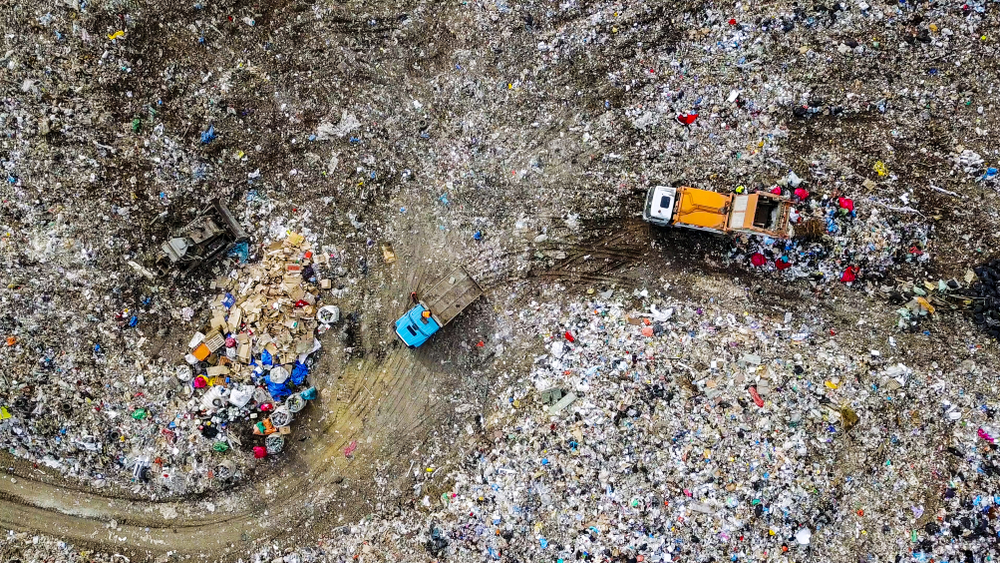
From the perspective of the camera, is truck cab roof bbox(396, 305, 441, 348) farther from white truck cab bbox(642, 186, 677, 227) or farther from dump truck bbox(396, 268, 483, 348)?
white truck cab bbox(642, 186, 677, 227)

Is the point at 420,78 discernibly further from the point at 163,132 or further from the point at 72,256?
the point at 72,256

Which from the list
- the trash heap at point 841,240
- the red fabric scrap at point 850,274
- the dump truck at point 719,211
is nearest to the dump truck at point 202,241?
the dump truck at point 719,211

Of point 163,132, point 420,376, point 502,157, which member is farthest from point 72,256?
point 502,157

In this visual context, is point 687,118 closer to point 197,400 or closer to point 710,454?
point 710,454

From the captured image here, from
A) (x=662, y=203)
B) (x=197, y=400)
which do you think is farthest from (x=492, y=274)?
(x=197, y=400)

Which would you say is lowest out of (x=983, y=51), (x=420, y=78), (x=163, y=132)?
(x=983, y=51)

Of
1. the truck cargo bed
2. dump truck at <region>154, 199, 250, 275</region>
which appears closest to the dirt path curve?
the truck cargo bed
